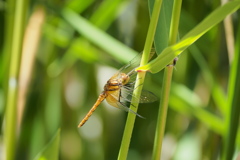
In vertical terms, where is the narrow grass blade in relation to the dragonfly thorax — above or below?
below

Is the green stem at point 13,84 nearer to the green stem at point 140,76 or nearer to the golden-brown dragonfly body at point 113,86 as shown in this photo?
the golden-brown dragonfly body at point 113,86

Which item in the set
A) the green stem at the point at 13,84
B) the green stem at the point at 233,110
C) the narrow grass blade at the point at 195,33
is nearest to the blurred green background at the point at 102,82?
the green stem at the point at 13,84

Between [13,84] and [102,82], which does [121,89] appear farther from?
[102,82]

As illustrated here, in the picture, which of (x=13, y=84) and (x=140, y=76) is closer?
(x=140, y=76)

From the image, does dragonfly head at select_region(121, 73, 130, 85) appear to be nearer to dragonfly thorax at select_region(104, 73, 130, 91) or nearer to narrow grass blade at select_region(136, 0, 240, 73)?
dragonfly thorax at select_region(104, 73, 130, 91)

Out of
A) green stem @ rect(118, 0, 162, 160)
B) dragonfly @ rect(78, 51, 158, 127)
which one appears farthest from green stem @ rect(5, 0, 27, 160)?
green stem @ rect(118, 0, 162, 160)

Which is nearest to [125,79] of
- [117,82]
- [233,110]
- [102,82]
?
[117,82]

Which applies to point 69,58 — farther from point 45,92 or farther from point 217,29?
point 217,29
